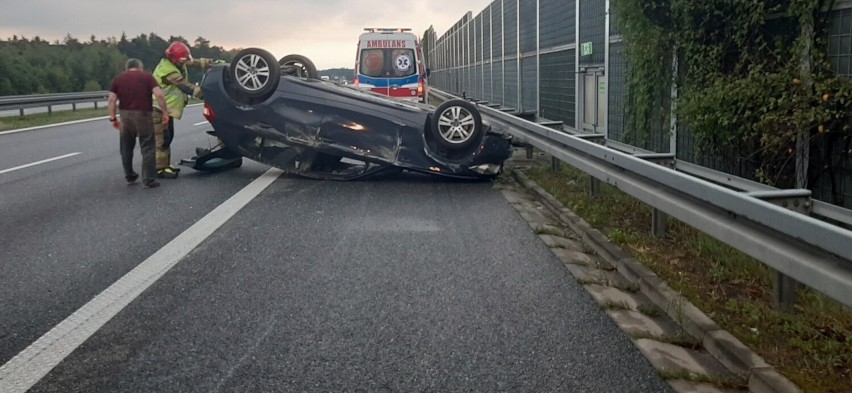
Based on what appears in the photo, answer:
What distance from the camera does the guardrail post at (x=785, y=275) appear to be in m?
4.61


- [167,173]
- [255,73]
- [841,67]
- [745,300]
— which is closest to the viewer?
[745,300]

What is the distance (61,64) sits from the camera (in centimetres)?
6606

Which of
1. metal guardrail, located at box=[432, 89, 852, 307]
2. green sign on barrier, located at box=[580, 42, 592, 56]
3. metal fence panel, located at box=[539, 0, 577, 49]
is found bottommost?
metal guardrail, located at box=[432, 89, 852, 307]

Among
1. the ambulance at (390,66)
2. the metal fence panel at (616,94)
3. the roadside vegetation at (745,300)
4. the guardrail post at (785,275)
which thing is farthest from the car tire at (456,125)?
the ambulance at (390,66)

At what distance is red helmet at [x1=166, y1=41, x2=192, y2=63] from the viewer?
37.7ft

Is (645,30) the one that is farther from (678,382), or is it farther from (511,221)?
(678,382)

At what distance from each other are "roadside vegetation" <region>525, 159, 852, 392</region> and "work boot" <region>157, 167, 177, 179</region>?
228 inches

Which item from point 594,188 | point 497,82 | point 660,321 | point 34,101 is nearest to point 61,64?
point 34,101

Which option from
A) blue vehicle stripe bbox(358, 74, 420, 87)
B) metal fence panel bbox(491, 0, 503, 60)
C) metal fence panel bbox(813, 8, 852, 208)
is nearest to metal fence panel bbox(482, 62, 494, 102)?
metal fence panel bbox(491, 0, 503, 60)

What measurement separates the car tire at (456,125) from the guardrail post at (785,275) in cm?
552

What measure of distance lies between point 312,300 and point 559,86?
9.65 meters

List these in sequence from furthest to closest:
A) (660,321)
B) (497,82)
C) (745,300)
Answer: (497,82), (745,300), (660,321)

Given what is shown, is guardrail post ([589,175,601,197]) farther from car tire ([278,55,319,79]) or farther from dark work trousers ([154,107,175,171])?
dark work trousers ([154,107,175,171])

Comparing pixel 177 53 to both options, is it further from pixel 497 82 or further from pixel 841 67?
pixel 497 82
